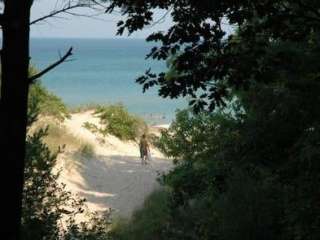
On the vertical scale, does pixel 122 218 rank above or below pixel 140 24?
below

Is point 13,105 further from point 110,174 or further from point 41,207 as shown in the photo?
point 110,174

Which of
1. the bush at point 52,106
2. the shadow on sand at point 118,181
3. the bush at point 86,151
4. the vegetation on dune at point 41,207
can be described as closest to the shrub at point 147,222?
the shadow on sand at point 118,181

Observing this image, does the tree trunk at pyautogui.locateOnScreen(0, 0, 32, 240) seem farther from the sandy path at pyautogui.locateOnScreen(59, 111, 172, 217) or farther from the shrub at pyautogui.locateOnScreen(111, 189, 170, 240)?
the sandy path at pyautogui.locateOnScreen(59, 111, 172, 217)

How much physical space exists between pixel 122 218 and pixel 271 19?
10792 mm

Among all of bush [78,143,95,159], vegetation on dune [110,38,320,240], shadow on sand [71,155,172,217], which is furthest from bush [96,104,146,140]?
vegetation on dune [110,38,320,240]

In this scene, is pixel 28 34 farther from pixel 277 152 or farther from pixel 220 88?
pixel 277 152

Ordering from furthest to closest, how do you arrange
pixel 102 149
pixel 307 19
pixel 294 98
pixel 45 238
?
1. pixel 102 149
2. pixel 294 98
3. pixel 45 238
4. pixel 307 19

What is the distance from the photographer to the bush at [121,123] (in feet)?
96.6

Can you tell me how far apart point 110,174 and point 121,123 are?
7.66 meters

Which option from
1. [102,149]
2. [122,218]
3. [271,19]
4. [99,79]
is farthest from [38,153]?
[99,79]

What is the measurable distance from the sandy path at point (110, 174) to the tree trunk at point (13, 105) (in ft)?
37.9

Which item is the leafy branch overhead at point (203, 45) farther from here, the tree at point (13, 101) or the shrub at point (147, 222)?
the shrub at point (147, 222)

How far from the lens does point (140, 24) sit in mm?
5344

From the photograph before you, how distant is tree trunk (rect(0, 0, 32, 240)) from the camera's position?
5.11 meters
